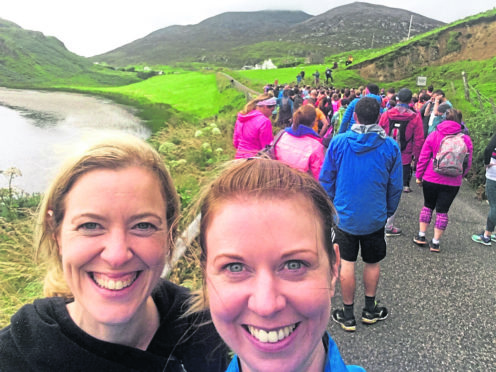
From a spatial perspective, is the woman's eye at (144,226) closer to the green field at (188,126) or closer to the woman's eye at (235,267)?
the green field at (188,126)

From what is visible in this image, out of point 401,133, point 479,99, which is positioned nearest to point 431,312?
point 401,133

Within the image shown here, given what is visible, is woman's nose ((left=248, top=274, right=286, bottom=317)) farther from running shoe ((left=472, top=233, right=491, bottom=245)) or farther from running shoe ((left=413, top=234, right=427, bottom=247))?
running shoe ((left=472, top=233, right=491, bottom=245))

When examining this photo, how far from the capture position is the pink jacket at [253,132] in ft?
17.3

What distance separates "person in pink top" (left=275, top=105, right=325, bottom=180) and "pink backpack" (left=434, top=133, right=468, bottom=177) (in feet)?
5.84

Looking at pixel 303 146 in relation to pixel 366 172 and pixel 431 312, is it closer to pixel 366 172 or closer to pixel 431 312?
pixel 366 172

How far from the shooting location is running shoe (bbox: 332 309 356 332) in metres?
3.62

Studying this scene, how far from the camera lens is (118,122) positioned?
79.6 ft

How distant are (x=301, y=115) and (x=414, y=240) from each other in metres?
2.76

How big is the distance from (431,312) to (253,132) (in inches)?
123

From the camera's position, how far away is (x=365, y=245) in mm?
3436

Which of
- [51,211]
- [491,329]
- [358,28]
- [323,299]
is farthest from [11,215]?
[358,28]

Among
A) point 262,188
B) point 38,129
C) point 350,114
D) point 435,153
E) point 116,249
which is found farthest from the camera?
point 38,129

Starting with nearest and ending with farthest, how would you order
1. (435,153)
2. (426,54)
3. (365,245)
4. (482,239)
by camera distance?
(365,245), (435,153), (482,239), (426,54)

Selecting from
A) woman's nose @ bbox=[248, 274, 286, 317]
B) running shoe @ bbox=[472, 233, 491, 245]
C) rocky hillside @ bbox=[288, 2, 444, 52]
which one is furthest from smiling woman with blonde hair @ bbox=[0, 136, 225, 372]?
rocky hillside @ bbox=[288, 2, 444, 52]
